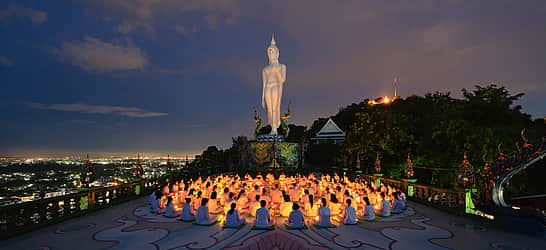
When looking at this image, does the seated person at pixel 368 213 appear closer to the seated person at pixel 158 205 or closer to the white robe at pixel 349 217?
the white robe at pixel 349 217

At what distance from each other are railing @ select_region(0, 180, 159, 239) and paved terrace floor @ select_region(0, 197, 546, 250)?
1.00ft

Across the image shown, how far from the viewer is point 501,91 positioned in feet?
69.2

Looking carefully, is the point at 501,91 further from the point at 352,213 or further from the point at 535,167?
the point at 352,213

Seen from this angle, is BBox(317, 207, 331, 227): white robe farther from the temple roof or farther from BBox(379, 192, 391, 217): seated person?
the temple roof

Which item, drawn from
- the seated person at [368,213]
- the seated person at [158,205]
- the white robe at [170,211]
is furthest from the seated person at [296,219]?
the seated person at [158,205]

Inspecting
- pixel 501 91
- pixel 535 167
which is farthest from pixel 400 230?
pixel 501 91

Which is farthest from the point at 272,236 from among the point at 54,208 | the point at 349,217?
the point at 54,208

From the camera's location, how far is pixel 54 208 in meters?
10.1

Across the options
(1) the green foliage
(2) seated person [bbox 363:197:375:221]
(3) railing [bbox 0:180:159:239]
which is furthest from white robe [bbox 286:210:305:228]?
(1) the green foliage

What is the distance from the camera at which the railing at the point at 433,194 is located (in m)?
11.2

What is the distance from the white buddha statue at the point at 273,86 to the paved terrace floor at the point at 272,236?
15.4 metres

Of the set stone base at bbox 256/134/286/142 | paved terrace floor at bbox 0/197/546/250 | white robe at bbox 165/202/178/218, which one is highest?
stone base at bbox 256/134/286/142

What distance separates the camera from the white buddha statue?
25172mm

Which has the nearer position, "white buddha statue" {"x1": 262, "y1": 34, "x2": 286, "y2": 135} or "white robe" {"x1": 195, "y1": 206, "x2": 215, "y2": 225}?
"white robe" {"x1": 195, "y1": 206, "x2": 215, "y2": 225}
